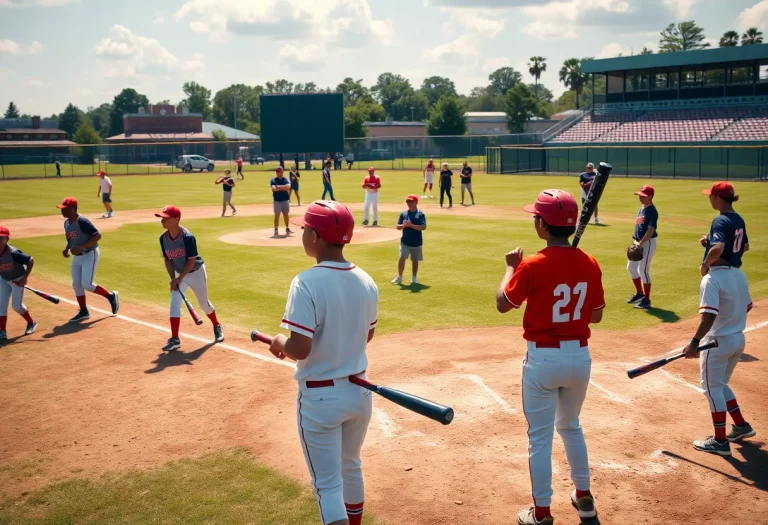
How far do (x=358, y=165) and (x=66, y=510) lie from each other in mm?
67457

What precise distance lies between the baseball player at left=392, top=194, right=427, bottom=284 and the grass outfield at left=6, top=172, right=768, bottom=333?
524 millimetres

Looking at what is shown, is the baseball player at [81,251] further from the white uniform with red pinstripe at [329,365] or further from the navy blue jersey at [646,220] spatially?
the navy blue jersey at [646,220]

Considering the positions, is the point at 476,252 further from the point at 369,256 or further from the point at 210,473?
the point at 210,473

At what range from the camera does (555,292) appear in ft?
17.2

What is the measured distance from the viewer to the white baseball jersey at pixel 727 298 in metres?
7.04

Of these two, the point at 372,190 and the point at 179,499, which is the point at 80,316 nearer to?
the point at 179,499

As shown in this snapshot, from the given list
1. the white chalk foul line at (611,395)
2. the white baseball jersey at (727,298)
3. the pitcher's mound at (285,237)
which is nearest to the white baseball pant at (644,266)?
the white chalk foul line at (611,395)

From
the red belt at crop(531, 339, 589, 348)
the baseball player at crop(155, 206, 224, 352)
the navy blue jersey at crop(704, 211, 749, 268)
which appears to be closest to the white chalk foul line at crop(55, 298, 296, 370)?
the baseball player at crop(155, 206, 224, 352)

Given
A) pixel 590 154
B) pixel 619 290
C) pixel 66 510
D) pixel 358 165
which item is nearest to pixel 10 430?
pixel 66 510

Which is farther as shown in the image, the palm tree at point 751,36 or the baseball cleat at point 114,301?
the palm tree at point 751,36

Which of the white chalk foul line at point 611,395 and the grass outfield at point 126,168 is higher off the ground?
the grass outfield at point 126,168

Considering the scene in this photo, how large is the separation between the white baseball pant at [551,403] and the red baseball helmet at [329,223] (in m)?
1.85

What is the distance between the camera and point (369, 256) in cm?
1898

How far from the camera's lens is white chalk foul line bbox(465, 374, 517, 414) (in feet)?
26.8
